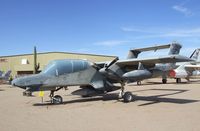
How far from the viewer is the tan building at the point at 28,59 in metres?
69.2

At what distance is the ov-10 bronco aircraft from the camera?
1563 cm

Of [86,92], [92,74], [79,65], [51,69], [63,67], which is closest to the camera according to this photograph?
[51,69]

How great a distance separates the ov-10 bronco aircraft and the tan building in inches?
2015

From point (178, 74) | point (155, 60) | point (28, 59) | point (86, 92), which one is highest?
point (28, 59)

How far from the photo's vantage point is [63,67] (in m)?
16.7

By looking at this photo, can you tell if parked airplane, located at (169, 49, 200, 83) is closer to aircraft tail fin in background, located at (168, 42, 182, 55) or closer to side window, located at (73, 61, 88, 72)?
aircraft tail fin in background, located at (168, 42, 182, 55)

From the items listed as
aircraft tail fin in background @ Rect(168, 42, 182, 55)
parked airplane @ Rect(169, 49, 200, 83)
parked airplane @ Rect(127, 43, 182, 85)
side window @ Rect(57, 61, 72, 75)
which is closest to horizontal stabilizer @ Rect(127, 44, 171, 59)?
parked airplane @ Rect(127, 43, 182, 85)

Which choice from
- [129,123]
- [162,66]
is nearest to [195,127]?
[129,123]

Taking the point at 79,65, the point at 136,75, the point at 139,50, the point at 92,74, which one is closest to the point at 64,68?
the point at 79,65

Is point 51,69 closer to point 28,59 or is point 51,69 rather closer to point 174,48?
point 174,48

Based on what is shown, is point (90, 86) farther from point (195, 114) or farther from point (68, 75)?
point (195, 114)

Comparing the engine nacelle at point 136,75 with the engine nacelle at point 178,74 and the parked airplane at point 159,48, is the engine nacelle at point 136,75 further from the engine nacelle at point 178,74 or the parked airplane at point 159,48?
the engine nacelle at point 178,74

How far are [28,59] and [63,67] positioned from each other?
58103mm

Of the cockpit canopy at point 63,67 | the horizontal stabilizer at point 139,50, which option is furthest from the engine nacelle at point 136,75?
the cockpit canopy at point 63,67
